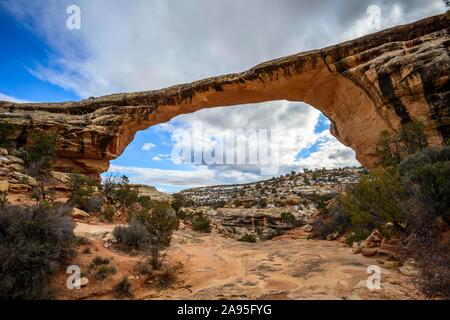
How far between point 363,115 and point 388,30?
13.7 ft

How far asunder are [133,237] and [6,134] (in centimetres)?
1298

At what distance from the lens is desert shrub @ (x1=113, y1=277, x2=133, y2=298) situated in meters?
4.72

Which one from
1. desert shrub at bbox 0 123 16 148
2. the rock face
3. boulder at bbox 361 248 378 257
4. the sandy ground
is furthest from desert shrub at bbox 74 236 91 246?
desert shrub at bbox 0 123 16 148

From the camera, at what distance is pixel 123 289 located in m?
4.82

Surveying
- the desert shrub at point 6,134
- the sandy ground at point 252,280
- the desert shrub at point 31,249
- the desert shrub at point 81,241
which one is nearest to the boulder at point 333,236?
the sandy ground at point 252,280

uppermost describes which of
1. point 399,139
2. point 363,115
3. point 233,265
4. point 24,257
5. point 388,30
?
point 388,30

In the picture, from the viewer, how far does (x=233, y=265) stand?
6.89 m

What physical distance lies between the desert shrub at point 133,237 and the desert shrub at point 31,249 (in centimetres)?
181

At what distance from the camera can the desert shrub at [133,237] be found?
728 centimetres

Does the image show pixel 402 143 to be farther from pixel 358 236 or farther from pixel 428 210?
pixel 428 210

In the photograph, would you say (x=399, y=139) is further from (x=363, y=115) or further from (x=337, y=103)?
(x=337, y=103)

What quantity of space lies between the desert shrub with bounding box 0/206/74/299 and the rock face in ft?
38.6
